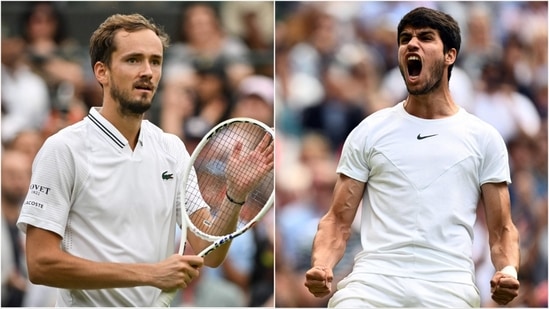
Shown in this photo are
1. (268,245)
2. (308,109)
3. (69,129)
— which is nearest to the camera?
(69,129)

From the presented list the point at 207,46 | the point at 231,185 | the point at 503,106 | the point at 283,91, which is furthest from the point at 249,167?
the point at 503,106

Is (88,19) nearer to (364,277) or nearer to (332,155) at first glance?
(332,155)

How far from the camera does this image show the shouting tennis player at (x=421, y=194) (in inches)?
194

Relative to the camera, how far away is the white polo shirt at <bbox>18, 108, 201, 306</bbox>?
4.71 meters

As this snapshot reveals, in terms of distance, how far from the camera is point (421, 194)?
16.4 feet

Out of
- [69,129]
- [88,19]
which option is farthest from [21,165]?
[69,129]

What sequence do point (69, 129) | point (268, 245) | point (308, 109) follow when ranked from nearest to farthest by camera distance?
point (69, 129) → point (268, 245) → point (308, 109)

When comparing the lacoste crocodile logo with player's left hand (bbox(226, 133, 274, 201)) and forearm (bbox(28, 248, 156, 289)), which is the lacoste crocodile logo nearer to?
player's left hand (bbox(226, 133, 274, 201))

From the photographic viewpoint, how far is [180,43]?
10148 millimetres

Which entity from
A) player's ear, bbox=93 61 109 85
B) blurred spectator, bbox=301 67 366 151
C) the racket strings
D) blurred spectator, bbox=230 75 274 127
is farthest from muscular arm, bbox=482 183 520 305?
blurred spectator, bbox=301 67 366 151

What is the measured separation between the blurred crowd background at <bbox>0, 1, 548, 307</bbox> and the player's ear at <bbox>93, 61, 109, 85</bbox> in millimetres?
3940

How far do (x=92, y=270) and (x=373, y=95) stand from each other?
5556 millimetres

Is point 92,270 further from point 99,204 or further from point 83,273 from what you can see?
point 99,204

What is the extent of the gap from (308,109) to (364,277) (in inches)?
201
